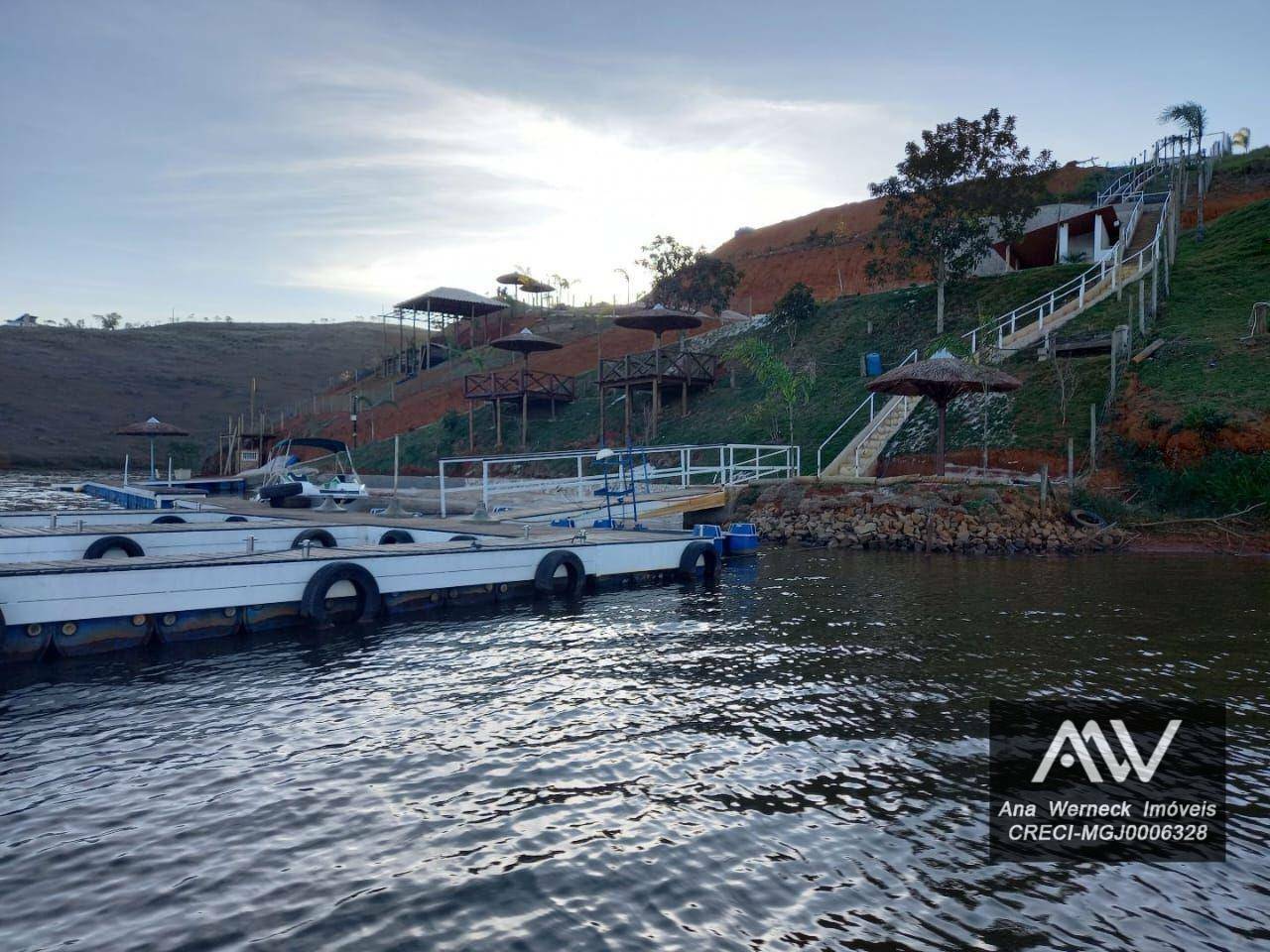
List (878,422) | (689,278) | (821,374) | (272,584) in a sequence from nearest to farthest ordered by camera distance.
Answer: (272,584)
(878,422)
(821,374)
(689,278)

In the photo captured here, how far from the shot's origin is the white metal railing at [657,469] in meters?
23.6

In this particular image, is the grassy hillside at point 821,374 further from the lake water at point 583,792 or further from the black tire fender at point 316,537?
the lake water at point 583,792

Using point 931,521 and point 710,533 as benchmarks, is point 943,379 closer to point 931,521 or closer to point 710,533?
point 931,521

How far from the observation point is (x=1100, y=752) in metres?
7.57

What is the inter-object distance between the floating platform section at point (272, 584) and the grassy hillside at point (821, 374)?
58.0 ft

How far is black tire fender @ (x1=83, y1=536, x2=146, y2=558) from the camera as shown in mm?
16016

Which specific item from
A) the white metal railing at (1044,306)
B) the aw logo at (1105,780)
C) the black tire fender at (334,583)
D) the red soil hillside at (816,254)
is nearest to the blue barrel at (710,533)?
Answer: the black tire fender at (334,583)

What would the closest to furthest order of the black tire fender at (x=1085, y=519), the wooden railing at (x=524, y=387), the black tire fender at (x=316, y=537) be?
the black tire fender at (x=316, y=537)
the black tire fender at (x=1085, y=519)
the wooden railing at (x=524, y=387)

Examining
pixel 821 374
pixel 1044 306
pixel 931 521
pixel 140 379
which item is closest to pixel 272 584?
pixel 931 521

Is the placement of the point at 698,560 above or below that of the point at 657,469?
below

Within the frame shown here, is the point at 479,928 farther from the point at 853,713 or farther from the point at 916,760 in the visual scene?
the point at 853,713

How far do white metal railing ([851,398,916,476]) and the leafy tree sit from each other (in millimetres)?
26145

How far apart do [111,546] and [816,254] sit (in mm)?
76313

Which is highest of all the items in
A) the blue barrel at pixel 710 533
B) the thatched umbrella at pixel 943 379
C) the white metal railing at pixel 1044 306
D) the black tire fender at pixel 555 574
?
the white metal railing at pixel 1044 306
